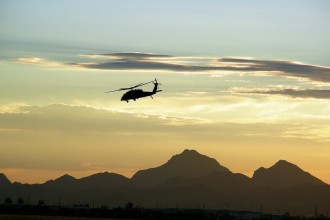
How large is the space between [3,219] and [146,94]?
39.8 meters

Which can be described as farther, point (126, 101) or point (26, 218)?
point (26, 218)

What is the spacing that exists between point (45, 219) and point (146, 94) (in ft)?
119

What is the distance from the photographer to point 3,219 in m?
192

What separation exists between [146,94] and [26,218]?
3905cm

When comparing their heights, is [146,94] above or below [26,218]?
above

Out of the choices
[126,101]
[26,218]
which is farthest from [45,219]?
[126,101]

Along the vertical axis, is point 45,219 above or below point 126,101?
below

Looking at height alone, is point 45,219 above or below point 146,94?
below

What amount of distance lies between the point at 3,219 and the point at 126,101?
3606 cm

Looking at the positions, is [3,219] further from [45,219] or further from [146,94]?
[146,94]

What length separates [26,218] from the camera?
655ft

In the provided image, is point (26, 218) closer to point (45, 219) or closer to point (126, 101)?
point (45, 219)

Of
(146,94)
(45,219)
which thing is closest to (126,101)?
(146,94)

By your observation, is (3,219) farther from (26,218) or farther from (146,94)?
(146,94)
